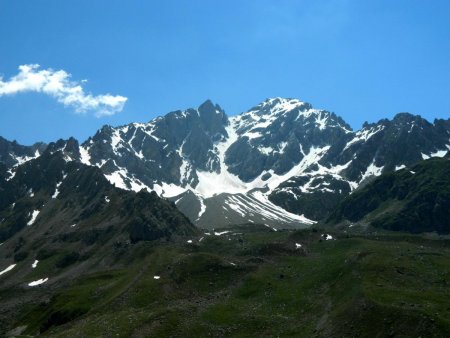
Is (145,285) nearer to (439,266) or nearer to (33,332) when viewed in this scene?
(33,332)

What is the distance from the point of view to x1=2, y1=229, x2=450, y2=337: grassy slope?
9088cm

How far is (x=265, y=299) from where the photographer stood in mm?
118562

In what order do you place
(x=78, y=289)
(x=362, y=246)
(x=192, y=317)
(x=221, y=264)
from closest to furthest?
1. (x=192, y=317)
2. (x=221, y=264)
3. (x=78, y=289)
4. (x=362, y=246)

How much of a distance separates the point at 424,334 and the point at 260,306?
4087cm

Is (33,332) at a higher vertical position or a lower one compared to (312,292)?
lower

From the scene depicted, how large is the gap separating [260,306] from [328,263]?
2983cm

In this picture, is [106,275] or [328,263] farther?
[106,275]

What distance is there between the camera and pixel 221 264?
143750 millimetres

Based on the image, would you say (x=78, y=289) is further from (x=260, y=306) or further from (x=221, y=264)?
(x=260, y=306)

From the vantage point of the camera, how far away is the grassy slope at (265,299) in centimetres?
9088

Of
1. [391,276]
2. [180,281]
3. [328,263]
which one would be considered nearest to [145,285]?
[180,281]

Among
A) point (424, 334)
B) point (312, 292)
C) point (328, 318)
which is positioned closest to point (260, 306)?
point (312, 292)

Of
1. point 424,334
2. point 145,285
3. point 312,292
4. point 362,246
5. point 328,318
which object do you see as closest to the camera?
point 424,334

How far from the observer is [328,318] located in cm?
9688
